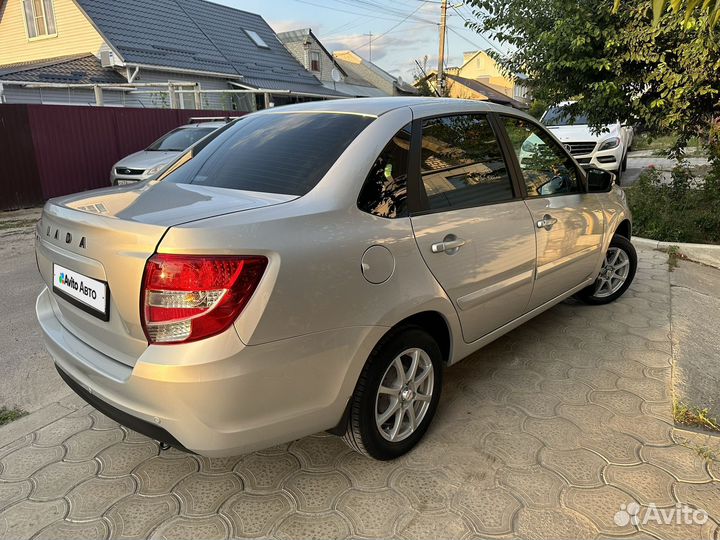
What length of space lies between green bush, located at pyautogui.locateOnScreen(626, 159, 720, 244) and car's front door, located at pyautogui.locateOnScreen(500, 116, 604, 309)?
3594 millimetres

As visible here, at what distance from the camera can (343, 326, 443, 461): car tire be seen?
2275mm

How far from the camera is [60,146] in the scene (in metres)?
10.4

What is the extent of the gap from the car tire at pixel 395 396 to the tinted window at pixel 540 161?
134 cm

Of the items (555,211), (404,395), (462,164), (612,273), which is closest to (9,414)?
(404,395)

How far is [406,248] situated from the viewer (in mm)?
2295

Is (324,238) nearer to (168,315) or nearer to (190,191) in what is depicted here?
(168,315)

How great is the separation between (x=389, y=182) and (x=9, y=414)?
8.31ft

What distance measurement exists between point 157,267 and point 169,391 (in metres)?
0.43

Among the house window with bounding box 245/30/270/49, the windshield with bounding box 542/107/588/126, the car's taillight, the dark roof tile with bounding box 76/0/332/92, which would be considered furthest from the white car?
the house window with bounding box 245/30/270/49

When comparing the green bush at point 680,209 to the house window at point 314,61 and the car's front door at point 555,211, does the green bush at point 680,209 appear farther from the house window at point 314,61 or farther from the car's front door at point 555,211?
the house window at point 314,61

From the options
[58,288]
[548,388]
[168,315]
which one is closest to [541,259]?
[548,388]

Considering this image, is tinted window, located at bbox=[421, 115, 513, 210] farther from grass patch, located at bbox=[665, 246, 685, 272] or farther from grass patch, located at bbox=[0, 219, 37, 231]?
grass patch, located at bbox=[0, 219, 37, 231]

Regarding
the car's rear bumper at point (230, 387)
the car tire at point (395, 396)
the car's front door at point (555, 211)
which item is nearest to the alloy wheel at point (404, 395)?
the car tire at point (395, 396)

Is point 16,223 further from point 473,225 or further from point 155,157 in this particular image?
point 473,225
